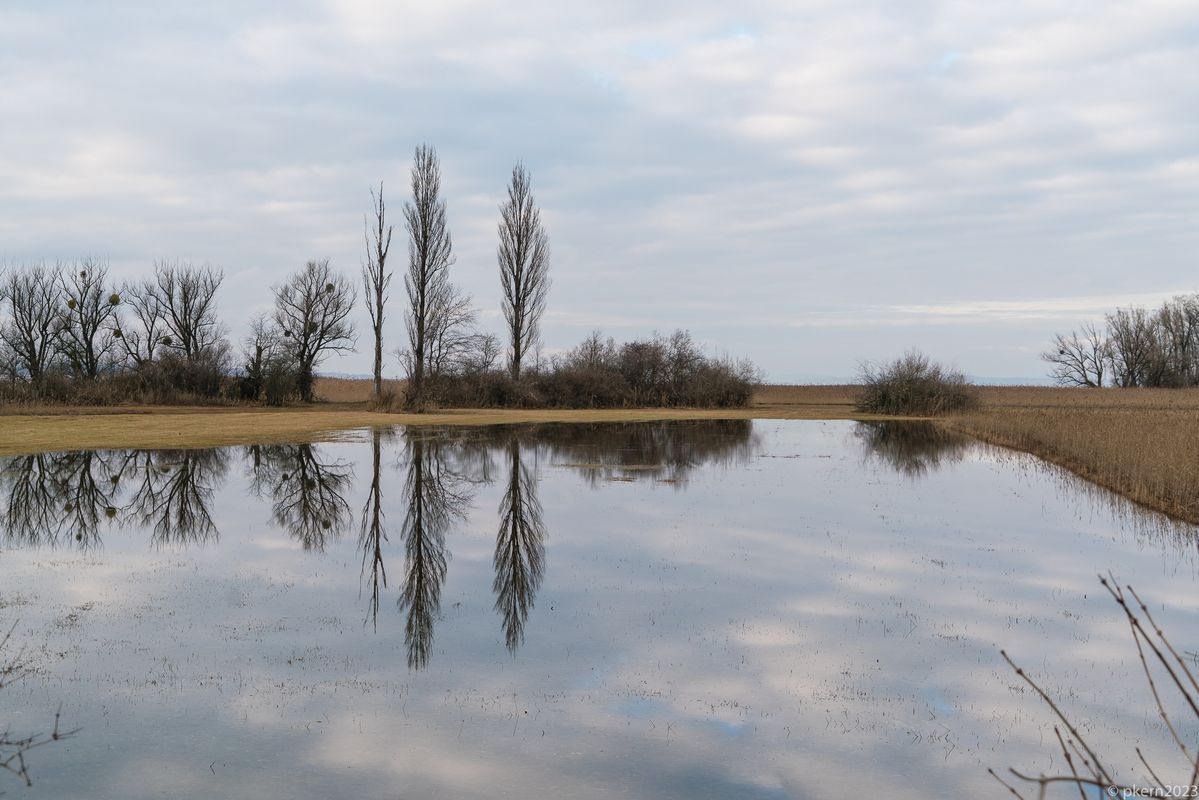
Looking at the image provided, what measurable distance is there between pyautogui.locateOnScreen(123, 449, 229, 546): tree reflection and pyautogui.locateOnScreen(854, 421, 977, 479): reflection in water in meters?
13.4

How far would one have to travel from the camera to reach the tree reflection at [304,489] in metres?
12.5

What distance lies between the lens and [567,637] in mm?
7574

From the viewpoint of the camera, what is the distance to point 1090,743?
220 inches

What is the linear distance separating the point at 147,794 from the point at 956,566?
838 cm

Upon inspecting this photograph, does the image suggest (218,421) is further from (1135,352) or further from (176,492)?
(1135,352)

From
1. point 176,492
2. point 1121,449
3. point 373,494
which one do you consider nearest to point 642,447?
point 373,494

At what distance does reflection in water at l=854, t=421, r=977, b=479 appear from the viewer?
21484mm

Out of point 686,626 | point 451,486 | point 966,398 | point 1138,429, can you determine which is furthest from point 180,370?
point 686,626

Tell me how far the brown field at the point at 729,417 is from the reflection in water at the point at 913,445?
1.22 meters

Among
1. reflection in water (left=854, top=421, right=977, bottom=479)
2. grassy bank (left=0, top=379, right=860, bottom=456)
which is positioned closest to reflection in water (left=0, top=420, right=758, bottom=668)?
grassy bank (left=0, top=379, right=860, bottom=456)

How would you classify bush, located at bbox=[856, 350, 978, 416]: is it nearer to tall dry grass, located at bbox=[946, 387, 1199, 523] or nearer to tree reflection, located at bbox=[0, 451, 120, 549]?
tall dry grass, located at bbox=[946, 387, 1199, 523]

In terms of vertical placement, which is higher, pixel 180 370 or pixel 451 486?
pixel 180 370

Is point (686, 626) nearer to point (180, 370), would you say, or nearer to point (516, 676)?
point (516, 676)

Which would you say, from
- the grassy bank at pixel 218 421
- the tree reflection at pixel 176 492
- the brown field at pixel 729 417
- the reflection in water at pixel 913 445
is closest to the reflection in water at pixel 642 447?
the reflection in water at pixel 913 445
